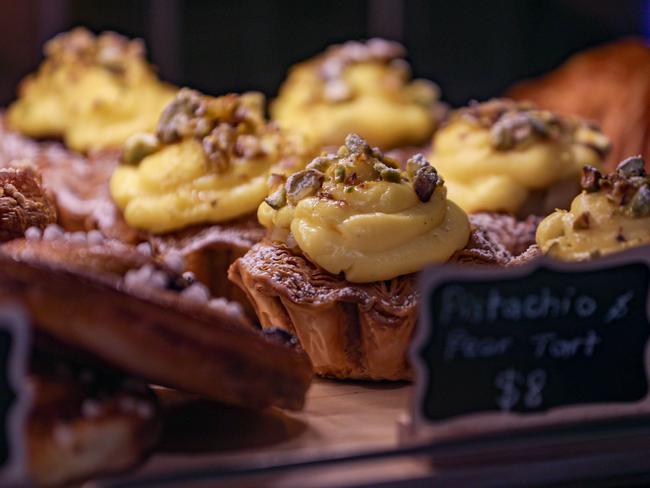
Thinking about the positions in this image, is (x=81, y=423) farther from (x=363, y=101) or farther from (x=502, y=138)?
(x=363, y=101)

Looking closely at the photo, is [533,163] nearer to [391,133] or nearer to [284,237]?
[284,237]

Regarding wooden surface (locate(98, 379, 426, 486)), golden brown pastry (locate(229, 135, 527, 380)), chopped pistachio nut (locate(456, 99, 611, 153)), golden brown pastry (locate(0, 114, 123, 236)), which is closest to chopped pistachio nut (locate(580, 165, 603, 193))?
golden brown pastry (locate(229, 135, 527, 380))

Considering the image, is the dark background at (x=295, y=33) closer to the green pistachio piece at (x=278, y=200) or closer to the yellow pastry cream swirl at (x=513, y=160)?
the yellow pastry cream swirl at (x=513, y=160)

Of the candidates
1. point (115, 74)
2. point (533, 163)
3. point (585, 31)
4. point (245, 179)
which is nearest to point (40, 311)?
point (245, 179)

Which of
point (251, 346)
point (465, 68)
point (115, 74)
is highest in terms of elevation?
point (251, 346)

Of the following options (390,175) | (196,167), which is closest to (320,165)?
(390,175)

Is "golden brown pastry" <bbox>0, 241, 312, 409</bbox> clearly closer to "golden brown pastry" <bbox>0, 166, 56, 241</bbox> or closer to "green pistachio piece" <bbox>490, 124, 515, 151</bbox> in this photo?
"golden brown pastry" <bbox>0, 166, 56, 241</bbox>

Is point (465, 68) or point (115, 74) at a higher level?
point (115, 74)
